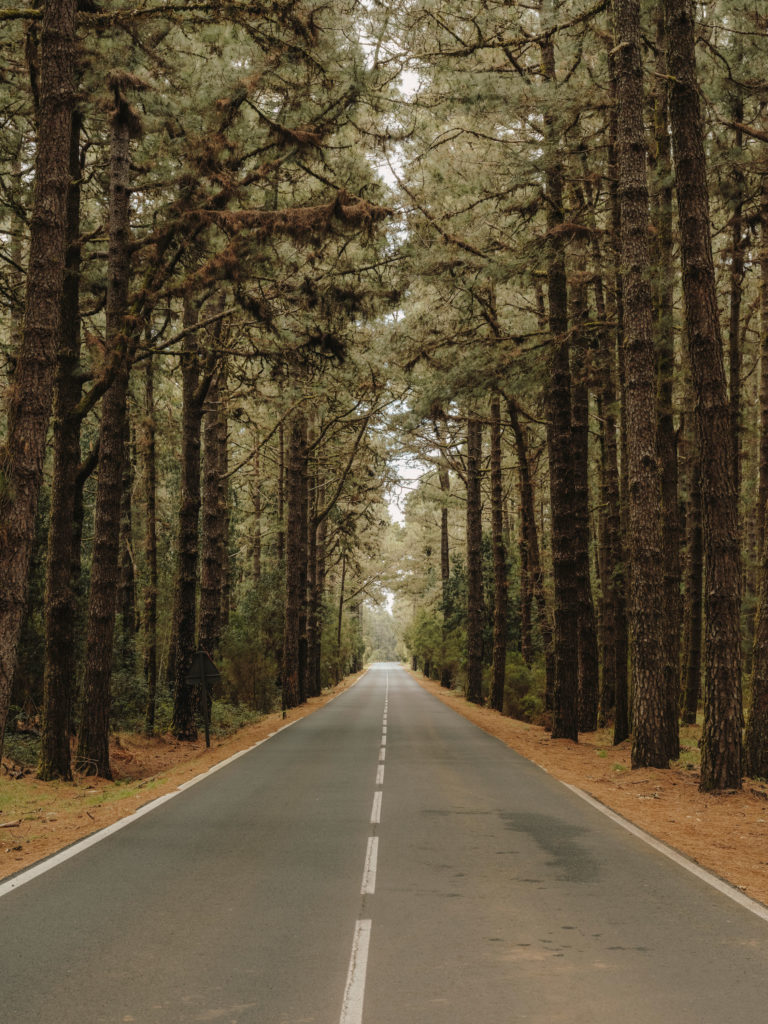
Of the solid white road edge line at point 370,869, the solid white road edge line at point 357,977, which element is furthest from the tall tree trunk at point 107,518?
the solid white road edge line at point 357,977

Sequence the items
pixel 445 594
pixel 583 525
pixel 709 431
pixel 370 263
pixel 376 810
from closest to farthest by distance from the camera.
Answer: pixel 376 810
pixel 709 431
pixel 370 263
pixel 583 525
pixel 445 594

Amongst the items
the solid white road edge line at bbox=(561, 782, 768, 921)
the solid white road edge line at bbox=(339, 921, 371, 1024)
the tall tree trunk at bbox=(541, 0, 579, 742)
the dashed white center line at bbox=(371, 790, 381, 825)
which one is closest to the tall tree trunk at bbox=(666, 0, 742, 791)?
the solid white road edge line at bbox=(561, 782, 768, 921)

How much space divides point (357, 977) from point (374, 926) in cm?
102

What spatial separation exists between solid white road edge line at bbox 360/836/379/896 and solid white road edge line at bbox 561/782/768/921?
2938 mm

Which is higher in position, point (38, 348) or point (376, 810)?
point (38, 348)

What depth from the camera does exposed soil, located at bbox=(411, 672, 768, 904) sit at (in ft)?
27.3

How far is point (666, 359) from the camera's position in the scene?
661 inches

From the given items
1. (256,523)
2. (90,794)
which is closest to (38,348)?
(90,794)

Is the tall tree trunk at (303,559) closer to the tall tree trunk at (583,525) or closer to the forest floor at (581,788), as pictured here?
the tall tree trunk at (583,525)

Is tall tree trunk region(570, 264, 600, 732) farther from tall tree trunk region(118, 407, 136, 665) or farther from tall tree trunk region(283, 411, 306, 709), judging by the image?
tall tree trunk region(118, 407, 136, 665)

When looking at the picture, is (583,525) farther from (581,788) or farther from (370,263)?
(581,788)

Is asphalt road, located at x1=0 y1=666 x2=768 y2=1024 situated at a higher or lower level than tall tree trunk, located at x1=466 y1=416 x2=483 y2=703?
lower

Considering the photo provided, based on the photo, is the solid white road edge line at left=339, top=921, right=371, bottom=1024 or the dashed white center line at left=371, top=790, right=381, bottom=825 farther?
the dashed white center line at left=371, top=790, right=381, bottom=825

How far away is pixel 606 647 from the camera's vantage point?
22.2 metres
